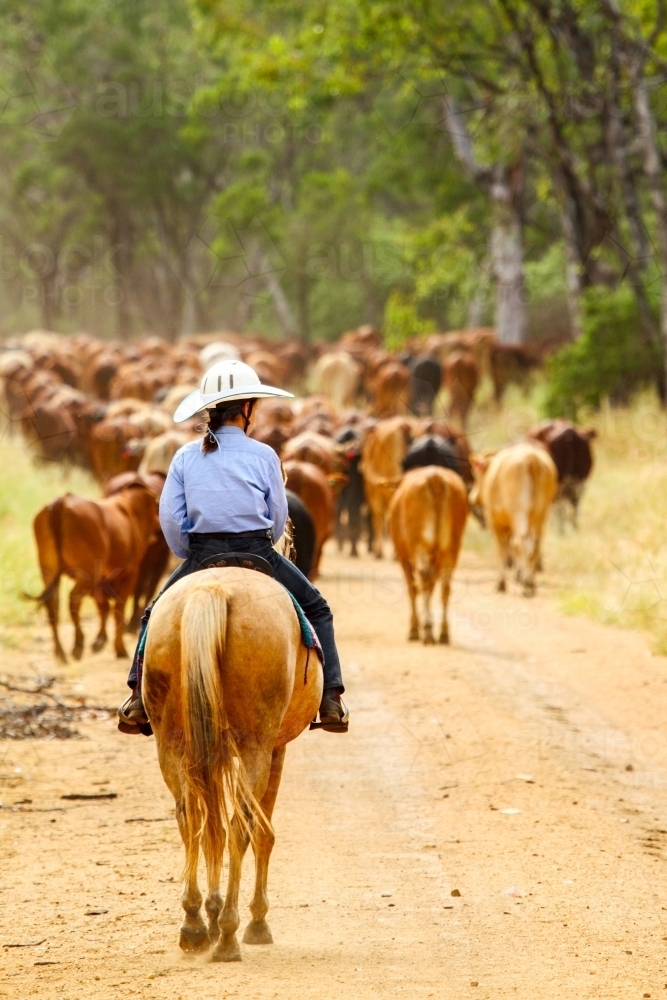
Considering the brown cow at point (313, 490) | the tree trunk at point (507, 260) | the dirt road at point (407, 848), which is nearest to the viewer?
the dirt road at point (407, 848)

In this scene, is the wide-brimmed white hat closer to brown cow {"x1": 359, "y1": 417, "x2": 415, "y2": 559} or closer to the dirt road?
the dirt road

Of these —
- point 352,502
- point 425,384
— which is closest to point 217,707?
point 352,502

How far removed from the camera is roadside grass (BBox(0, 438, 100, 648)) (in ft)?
44.3

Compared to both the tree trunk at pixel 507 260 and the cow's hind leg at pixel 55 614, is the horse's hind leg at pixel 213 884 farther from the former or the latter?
the tree trunk at pixel 507 260

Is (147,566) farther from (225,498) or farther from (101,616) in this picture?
(225,498)

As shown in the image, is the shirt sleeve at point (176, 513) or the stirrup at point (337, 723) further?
the stirrup at point (337, 723)

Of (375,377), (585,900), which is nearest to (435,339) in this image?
(375,377)

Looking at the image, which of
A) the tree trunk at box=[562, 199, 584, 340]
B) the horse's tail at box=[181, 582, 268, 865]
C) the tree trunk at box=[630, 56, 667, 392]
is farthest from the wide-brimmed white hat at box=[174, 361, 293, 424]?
the tree trunk at box=[562, 199, 584, 340]

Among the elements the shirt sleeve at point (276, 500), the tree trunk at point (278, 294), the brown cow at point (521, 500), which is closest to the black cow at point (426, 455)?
the brown cow at point (521, 500)

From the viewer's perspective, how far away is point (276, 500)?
5773mm

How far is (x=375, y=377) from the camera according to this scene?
2972cm

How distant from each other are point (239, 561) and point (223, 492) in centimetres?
27

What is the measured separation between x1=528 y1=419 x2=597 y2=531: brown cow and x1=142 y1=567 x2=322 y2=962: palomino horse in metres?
12.8

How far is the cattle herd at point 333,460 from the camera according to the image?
39.5 feet
